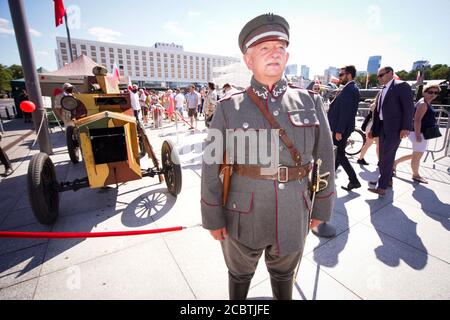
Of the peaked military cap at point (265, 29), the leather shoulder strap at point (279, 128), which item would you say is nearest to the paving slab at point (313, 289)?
the leather shoulder strap at point (279, 128)

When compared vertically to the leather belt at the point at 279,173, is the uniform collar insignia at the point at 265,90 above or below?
above

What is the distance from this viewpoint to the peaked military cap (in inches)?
54.0

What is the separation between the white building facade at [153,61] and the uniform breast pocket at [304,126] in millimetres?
116382

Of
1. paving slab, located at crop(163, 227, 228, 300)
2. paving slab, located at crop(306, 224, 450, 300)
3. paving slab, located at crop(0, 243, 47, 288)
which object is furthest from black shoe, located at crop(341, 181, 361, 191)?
paving slab, located at crop(0, 243, 47, 288)

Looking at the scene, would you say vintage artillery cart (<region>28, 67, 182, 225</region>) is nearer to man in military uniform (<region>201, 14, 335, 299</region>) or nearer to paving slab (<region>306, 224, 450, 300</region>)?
man in military uniform (<region>201, 14, 335, 299</region>)

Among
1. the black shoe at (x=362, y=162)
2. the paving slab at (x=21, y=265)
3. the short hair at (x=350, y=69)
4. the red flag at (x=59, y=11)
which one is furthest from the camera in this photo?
the red flag at (x=59, y=11)

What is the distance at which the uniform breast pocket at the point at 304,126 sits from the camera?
4.64ft

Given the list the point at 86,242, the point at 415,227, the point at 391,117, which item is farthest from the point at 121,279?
the point at 391,117

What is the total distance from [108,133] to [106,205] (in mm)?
1220

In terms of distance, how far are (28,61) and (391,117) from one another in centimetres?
852

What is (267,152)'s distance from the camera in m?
1.41

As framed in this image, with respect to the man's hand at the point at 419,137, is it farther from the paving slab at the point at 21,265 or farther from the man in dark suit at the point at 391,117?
the paving slab at the point at 21,265

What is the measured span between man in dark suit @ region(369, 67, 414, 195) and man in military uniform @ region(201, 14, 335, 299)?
122 inches
